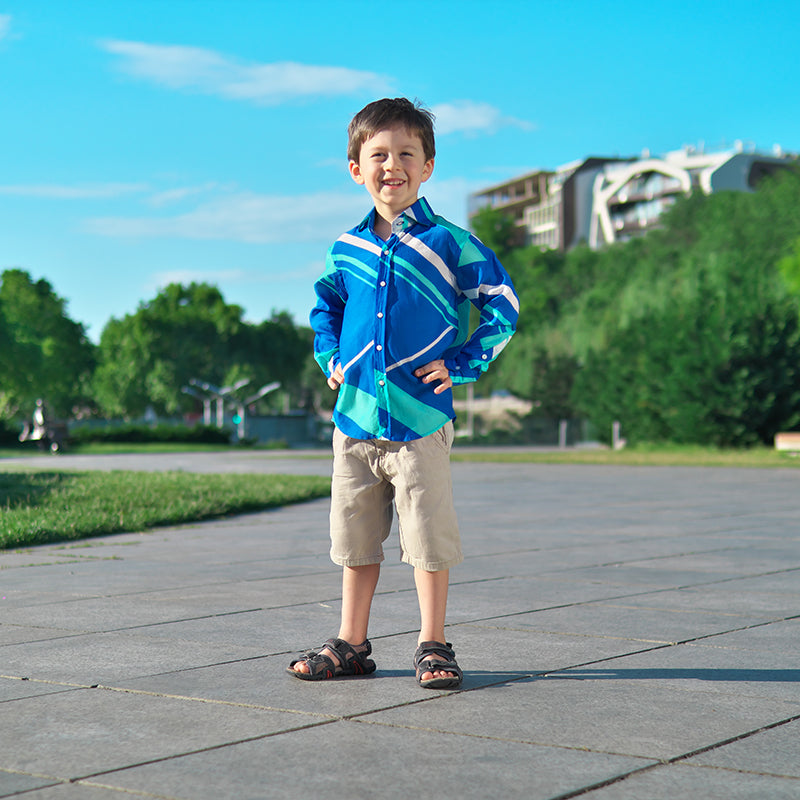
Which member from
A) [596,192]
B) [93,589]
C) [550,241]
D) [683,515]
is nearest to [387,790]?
[93,589]

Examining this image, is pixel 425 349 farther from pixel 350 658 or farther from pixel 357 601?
pixel 350 658

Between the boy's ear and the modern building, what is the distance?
97.1m

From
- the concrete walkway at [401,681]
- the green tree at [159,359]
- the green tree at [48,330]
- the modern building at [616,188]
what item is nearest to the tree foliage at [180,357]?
the green tree at [159,359]

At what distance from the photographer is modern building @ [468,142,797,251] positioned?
357ft

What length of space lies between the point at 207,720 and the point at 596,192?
12368cm

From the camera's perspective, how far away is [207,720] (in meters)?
3.18

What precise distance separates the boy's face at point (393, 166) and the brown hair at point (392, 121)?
0.07 ft

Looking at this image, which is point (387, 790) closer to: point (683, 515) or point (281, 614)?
point (281, 614)

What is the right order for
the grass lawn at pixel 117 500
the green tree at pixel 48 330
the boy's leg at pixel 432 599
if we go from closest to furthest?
the boy's leg at pixel 432 599 < the grass lawn at pixel 117 500 < the green tree at pixel 48 330

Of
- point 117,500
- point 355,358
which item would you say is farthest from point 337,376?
point 117,500

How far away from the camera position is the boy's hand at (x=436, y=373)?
380 centimetres

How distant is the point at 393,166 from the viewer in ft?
12.9

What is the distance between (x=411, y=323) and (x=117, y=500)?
7.28m

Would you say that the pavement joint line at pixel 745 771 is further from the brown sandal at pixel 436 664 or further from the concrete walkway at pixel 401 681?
the brown sandal at pixel 436 664
